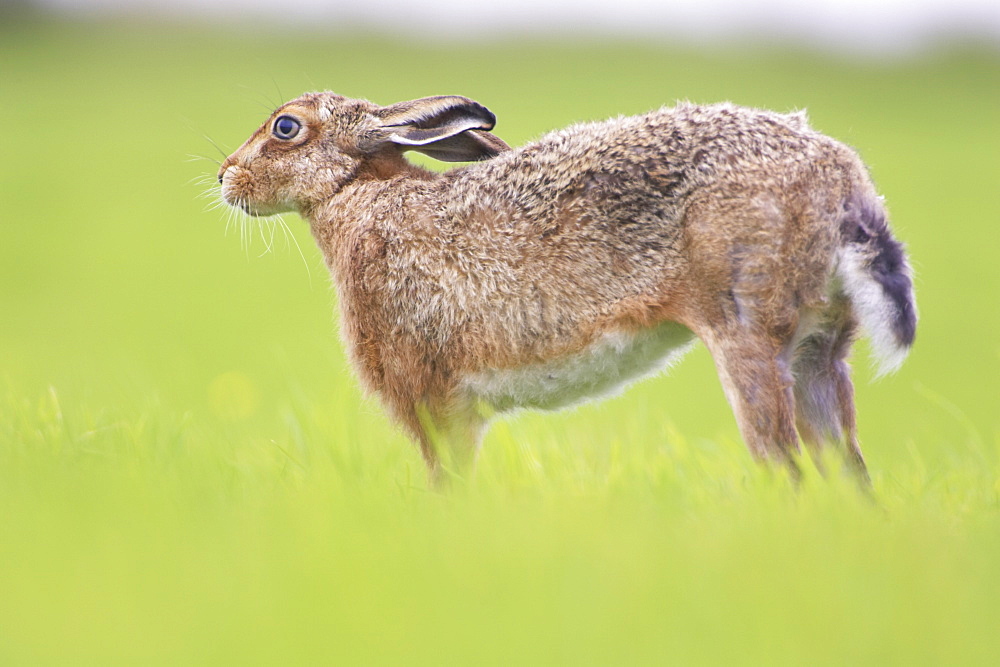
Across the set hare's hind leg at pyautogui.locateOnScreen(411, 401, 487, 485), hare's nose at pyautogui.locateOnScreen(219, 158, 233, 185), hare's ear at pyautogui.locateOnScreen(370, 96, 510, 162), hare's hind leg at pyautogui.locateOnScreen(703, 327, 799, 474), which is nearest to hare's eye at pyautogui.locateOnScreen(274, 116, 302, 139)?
hare's nose at pyautogui.locateOnScreen(219, 158, 233, 185)

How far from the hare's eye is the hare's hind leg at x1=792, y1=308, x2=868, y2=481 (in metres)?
2.97

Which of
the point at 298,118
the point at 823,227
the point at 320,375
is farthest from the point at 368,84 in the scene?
the point at 823,227

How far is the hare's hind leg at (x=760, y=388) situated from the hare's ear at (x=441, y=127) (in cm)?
193

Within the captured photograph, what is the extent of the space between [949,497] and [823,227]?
1372 mm

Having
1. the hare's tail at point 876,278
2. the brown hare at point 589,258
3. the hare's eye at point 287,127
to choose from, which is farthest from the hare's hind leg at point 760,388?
the hare's eye at point 287,127

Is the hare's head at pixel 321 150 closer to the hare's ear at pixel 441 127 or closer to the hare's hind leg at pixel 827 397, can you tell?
the hare's ear at pixel 441 127

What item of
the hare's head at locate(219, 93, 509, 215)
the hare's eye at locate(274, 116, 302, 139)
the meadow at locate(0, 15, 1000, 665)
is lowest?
the meadow at locate(0, 15, 1000, 665)

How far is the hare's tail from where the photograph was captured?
481cm

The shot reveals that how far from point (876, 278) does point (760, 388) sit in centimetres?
69

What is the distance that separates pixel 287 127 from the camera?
6.29 m

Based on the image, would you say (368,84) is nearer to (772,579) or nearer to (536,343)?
(536,343)

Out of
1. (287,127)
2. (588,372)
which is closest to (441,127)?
(287,127)

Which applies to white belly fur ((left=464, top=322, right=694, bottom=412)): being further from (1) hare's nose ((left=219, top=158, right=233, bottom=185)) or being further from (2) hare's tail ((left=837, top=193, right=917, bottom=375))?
(1) hare's nose ((left=219, top=158, right=233, bottom=185))

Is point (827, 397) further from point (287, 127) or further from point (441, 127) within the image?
point (287, 127)
